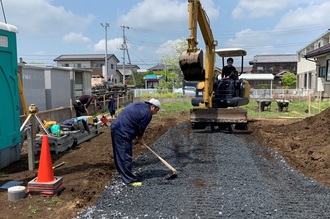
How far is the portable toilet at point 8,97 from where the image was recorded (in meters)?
5.96

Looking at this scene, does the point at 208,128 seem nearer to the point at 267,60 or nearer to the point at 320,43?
the point at 320,43

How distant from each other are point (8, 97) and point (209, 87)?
592 cm

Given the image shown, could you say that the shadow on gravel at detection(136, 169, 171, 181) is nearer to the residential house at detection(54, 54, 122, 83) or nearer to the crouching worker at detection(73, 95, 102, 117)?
the crouching worker at detection(73, 95, 102, 117)

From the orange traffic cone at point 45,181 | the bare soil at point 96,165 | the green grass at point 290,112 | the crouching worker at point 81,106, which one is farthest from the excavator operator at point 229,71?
the orange traffic cone at point 45,181

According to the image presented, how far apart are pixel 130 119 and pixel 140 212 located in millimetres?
1598

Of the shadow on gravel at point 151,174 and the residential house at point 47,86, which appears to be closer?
the shadow on gravel at point 151,174

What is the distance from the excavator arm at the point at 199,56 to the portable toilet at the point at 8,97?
181 inches

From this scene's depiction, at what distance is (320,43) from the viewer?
2689cm

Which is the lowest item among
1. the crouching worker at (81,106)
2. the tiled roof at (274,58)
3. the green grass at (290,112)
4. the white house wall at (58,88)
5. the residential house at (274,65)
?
the green grass at (290,112)

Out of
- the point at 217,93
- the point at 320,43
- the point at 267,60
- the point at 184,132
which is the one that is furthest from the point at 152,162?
the point at 267,60

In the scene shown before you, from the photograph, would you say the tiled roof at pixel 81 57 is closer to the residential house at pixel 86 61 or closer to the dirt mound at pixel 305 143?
the residential house at pixel 86 61

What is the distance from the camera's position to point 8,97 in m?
6.16

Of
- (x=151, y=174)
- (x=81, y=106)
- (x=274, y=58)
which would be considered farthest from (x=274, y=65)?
(x=151, y=174)

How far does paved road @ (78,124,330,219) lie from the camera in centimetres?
389
